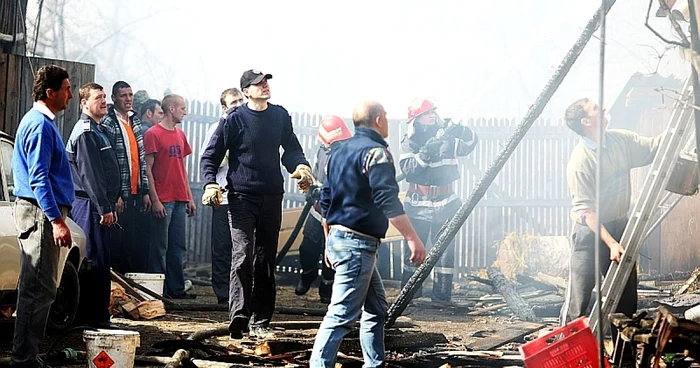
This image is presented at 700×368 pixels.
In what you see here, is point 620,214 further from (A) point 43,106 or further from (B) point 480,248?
(B) point 480,248

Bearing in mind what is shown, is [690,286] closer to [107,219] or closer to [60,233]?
[107,219]

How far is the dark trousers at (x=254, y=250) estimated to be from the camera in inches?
340

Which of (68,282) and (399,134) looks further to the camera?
(399,134)

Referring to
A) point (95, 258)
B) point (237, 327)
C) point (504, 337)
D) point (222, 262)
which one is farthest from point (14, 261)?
point (222, 262)

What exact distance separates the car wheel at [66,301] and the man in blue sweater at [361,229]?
10.8ft

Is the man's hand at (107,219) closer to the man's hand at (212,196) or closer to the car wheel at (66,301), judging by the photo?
the car wheel at (66,301)

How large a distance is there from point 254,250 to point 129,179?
1.71 m

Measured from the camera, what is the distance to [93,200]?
8773 millimetres

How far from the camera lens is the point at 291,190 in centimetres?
1819

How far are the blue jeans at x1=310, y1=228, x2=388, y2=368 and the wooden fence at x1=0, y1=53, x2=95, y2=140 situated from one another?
7.30m

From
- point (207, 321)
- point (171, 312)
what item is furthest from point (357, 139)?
point (171, 312)

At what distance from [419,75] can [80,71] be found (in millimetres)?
12128

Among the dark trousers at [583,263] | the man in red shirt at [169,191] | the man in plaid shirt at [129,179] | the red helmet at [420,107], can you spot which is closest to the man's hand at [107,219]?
the man in plaid shirt at [129,179]

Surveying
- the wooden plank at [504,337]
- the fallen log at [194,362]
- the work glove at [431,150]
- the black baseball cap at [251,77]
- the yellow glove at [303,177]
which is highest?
the black baseball cap at [251,77]
